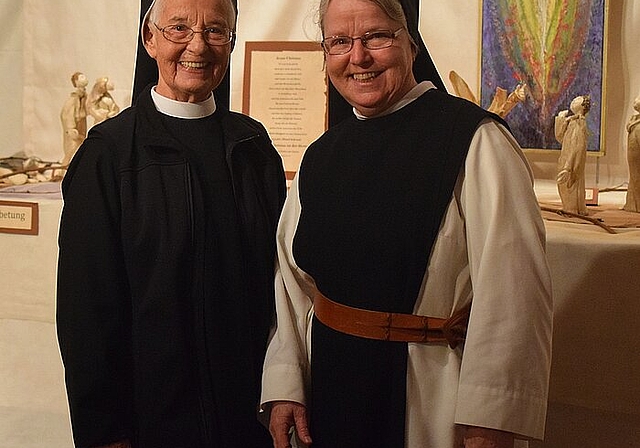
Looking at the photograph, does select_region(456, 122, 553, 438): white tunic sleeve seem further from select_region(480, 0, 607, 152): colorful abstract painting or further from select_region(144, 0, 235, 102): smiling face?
select_region(480, 0, 607, 152): colorful abstract painting

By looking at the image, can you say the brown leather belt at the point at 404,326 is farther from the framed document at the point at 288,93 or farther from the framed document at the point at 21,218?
the framed document at the point at 21,218

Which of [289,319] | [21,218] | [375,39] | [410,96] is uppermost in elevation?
[375,39]

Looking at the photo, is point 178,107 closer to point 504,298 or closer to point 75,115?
point 504,298

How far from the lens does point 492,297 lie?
1.79 m

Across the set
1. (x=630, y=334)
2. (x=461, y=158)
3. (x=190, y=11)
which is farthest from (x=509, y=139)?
(x=630, y=334)

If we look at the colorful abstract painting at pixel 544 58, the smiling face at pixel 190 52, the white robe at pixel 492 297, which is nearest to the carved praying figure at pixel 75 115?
the colorful abstract painting at pixel 544 58

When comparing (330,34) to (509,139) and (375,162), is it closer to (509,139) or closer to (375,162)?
(375,162)

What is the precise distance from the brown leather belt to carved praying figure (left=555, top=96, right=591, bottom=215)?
4.59 ft

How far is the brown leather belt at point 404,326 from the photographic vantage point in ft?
6.18

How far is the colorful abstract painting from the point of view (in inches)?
140

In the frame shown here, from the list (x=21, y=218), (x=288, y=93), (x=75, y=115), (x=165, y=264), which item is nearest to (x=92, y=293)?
(x=165, y=264)

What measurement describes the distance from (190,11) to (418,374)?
97cm

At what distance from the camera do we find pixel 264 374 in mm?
2125

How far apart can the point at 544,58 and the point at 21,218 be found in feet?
7.45
